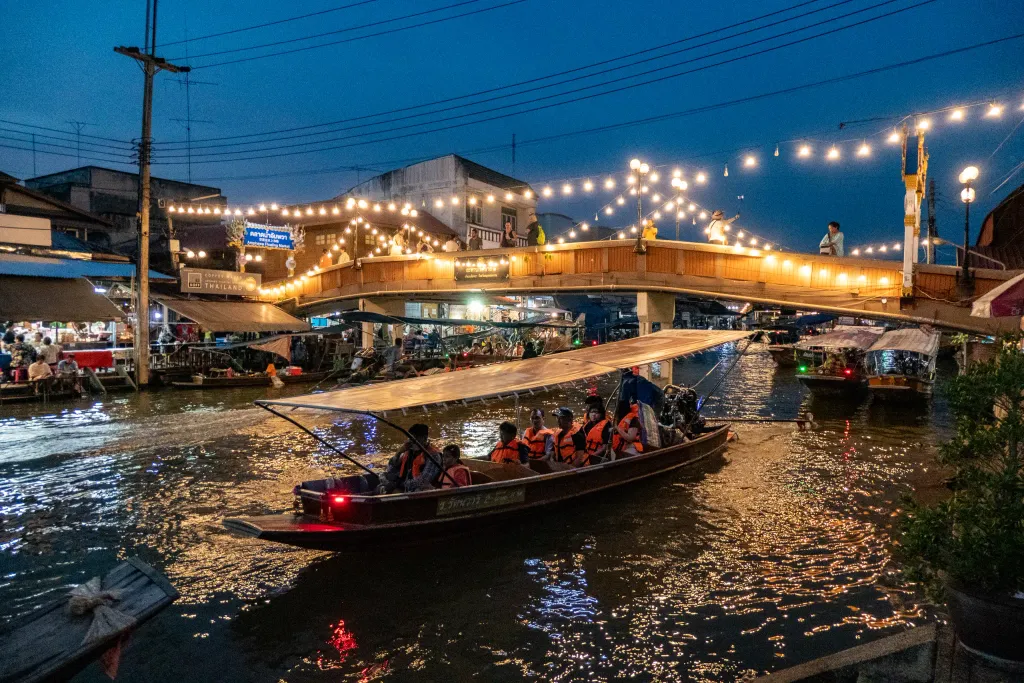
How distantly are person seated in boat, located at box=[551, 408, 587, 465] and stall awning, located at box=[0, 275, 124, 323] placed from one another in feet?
62.0

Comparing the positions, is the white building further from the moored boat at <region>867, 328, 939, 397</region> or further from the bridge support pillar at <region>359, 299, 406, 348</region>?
the moored boat at <region>867, 328, 939, 397</region>

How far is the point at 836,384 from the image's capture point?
22.7 meters

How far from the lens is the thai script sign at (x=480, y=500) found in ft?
27.3

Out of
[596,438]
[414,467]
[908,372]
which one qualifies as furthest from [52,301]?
[908,372]

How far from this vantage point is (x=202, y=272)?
28.8 meters

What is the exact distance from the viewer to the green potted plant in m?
3.86

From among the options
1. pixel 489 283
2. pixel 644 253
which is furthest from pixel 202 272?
pixel 644 253

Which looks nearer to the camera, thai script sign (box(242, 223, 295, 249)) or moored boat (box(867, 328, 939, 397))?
moored boat (box(867, 328, 939, 397))

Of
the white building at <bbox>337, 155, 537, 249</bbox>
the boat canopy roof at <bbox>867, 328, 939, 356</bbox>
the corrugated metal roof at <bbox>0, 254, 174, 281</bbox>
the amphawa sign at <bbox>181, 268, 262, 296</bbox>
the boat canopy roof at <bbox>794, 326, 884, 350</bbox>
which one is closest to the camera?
the boat canopy roof at <bbox>867, 328, 939, 356</bbox>

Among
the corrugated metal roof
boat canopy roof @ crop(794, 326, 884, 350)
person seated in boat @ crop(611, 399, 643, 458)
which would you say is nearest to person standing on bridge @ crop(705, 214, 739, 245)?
boat canopy roof @ crop(794, 326, 884, 350)

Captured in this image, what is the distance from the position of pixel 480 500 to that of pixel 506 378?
2559 millimetres

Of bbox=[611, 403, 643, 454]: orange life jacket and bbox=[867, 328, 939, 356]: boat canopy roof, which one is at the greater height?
bbox=[867, 328, 939, 356]: boat canopy roof

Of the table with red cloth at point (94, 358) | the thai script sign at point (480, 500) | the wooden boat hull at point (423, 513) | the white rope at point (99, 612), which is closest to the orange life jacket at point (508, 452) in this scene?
the wooden boat hull at point (423, 513)

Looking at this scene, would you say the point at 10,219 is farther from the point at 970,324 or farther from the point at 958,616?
the point at 970,324
